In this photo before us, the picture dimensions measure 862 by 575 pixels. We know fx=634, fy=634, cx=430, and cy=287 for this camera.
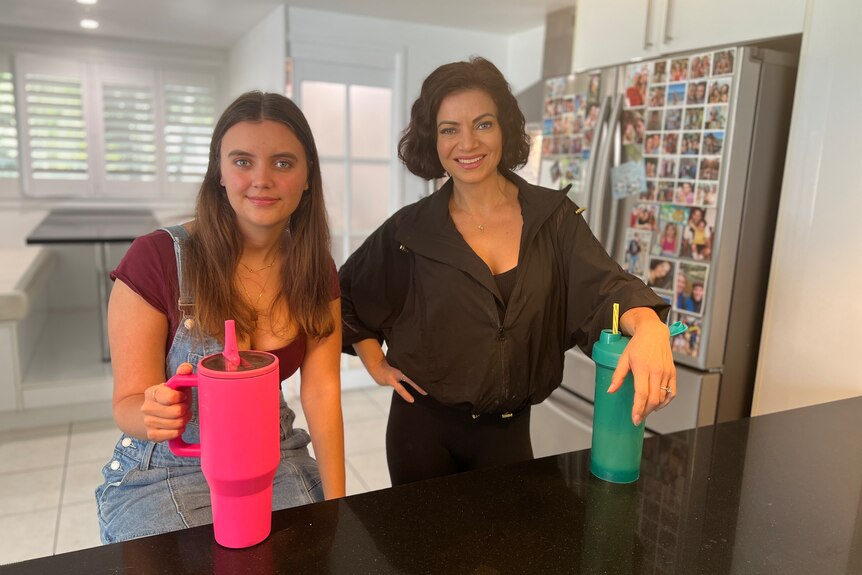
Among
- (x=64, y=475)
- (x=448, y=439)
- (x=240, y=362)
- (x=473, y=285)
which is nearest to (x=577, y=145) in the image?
(x=473, y=285)

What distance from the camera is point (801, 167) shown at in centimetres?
178

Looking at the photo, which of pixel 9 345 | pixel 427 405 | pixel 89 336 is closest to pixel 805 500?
pixel 427 405

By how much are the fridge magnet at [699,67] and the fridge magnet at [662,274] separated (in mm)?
576

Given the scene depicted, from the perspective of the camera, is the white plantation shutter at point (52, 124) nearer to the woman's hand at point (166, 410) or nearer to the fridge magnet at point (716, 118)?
the fridge magnet at point (716, 118)

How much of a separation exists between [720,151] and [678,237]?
29 cm

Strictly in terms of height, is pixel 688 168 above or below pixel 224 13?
below

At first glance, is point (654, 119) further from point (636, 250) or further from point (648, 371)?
point (648, 371)

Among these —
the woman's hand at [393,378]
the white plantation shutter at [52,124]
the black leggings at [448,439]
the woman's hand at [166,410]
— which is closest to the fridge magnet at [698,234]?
the black leggings at [448,439]

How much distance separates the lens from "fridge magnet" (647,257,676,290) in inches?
81.4

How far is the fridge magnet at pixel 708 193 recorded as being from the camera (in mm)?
1914

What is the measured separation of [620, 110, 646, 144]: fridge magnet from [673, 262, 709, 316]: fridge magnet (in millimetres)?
455

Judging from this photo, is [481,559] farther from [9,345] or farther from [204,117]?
[204,117]

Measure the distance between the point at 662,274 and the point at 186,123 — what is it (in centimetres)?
436

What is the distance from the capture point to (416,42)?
386cm
